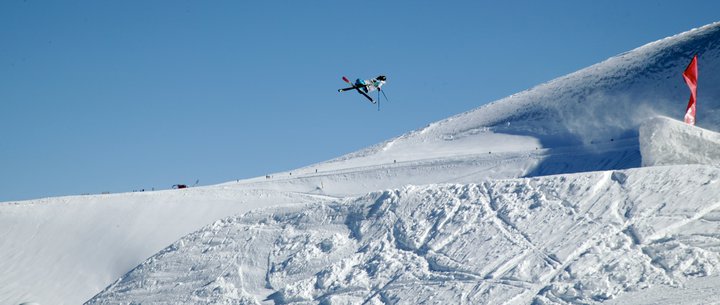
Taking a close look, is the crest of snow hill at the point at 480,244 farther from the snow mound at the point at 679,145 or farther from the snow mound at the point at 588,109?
the snow mound at the point at 588,109

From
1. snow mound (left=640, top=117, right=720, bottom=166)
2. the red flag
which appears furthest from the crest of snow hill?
the red flag

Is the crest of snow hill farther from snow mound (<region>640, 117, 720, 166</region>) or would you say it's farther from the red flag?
the red flag

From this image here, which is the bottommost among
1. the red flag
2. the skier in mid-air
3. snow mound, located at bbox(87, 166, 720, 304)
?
snow mound, located at bbox(87, 166, 720, 304)

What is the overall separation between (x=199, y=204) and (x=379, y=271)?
21.8 metres

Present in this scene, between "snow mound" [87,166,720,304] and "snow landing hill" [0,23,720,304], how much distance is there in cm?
6

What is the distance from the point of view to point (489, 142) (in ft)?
212

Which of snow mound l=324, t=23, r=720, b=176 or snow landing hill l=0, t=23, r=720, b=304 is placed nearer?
snow landing hill l=0, t=23, r=720, b=304

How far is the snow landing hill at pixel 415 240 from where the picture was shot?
27738 millimetres

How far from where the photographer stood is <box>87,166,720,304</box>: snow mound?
2758 cm

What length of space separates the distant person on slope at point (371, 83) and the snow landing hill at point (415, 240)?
403 cm

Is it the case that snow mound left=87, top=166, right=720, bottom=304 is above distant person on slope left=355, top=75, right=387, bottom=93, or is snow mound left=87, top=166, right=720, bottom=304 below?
below

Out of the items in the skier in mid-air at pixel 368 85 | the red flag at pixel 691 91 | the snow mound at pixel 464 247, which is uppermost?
the skier in mid-air at pixel 368 85

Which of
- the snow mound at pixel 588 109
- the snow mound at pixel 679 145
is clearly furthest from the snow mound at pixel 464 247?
the snow mound at pixel 588 109

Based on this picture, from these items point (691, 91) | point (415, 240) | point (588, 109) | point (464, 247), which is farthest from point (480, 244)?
point (588, 109)
